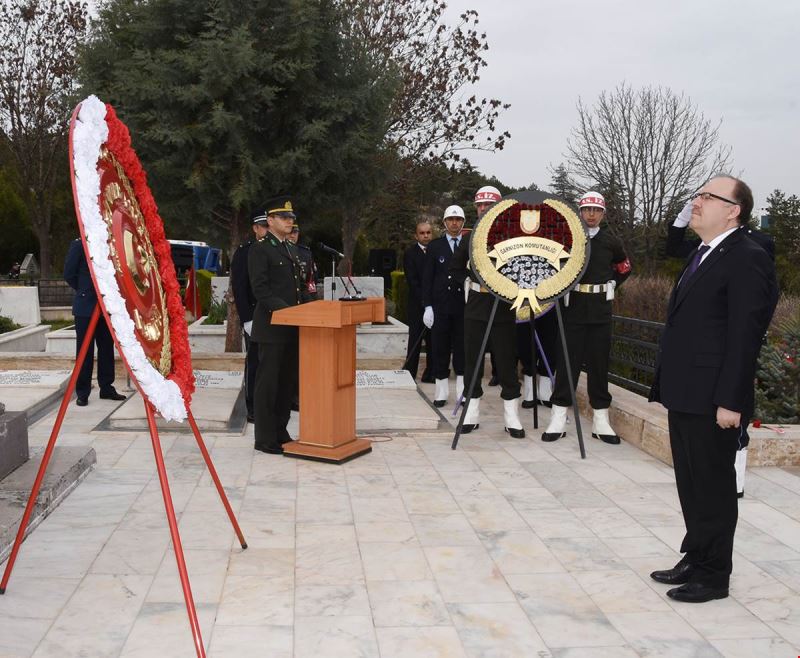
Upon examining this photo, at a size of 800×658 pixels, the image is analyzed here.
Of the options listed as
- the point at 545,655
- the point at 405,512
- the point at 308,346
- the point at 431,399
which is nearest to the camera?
the point at 545,655

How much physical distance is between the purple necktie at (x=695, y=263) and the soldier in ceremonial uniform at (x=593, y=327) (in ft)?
9.38

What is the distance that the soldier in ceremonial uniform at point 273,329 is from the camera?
5980 mm

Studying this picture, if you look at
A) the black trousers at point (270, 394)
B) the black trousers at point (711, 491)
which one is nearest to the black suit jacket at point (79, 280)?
the black trousers at point (270, 394)

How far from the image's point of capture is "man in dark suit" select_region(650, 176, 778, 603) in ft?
10.7

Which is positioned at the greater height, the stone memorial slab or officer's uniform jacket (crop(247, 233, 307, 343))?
officer's uniform jacket (crop(247, 233, 307, 343))

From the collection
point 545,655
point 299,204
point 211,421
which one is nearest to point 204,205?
point 299,204

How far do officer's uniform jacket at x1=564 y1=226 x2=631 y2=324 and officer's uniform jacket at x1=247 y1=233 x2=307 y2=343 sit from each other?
7.42ft

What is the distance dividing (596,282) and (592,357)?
0.62 metres

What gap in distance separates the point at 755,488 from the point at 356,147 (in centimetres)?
600

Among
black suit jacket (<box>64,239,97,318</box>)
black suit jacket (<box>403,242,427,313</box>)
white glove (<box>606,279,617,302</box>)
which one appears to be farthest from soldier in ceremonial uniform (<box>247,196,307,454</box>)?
black suit jacket (<box>403,242,427,313</box>)

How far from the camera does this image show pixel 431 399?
8562 millimetres

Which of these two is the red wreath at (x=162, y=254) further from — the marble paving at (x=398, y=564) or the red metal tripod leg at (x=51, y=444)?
the marble paving at (x=398, y=564)

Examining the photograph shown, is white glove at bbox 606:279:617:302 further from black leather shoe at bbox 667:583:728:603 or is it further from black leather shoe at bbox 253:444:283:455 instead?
black leather shoe at bbox 667:583:728:603

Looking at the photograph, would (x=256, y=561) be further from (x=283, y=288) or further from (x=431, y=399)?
(x=431, y=399)
